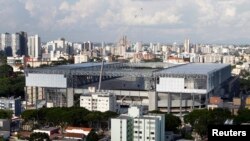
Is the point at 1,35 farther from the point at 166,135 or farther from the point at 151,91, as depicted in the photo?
the point at 166,135

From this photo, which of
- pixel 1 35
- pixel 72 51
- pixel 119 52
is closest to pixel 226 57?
pixel 119 52

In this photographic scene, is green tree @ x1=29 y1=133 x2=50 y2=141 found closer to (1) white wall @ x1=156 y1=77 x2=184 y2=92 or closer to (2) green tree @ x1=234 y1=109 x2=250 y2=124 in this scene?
(2) green tree @ x1=234 y1=109 x2=250 y2=124

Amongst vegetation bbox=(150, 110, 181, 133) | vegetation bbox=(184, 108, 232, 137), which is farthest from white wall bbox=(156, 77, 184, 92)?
vegetation bbox=(150, 110, 181, 133)

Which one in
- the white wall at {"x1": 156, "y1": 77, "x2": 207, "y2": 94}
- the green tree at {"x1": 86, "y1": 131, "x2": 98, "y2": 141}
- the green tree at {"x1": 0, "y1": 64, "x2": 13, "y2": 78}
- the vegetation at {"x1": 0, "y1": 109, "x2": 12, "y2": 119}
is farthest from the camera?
the green tree at {"x1": 0, "y1": 64, "x2": 13, "y2": 78}

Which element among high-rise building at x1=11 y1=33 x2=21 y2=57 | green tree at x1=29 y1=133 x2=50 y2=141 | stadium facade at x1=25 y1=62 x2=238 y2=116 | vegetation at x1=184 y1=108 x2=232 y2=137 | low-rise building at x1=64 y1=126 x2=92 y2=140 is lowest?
low-rise building at x1=64 y1=126 x2=92 y2=140

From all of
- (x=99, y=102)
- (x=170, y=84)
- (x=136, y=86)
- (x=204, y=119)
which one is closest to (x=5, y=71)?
(x=136, y=86)

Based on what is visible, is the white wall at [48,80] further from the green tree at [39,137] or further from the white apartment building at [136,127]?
the white apartment building at [136,127]
